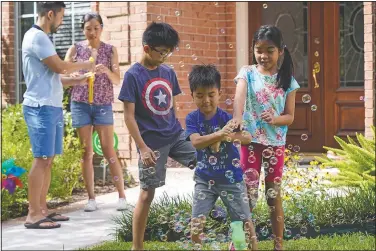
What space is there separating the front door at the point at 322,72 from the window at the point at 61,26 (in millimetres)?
2642

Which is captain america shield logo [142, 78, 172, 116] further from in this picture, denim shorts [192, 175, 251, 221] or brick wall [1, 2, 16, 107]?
brick wall [1, 2, 16, 107]

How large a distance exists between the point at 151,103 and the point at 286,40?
5.59 meters

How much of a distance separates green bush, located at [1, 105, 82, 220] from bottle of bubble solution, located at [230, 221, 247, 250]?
315 cm

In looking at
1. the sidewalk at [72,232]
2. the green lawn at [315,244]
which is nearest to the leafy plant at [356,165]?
the green lawn at [315,244]

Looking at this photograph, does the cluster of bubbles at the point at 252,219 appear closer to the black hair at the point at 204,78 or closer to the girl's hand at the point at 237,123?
the girl's hand at the point at 237,123

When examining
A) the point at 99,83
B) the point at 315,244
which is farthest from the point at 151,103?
the point at 99,83

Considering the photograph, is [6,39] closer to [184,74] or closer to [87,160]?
[184,74]

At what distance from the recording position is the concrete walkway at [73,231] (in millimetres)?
6035

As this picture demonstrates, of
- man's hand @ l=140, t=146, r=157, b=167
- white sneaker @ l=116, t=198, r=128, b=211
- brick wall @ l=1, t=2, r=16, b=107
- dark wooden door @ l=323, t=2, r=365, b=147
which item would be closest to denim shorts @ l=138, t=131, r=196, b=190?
man's hand @ l=140, t=146, r=157, b=167

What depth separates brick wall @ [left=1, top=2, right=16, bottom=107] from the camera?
36.4ft

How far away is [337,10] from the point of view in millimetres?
10203

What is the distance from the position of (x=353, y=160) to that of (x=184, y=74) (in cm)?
315

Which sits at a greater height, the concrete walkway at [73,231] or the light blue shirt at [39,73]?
the light blue shirt at [39,73]

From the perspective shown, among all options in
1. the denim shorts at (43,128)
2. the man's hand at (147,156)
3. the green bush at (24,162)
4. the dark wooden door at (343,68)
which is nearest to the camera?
the man's hand at (147,156)
